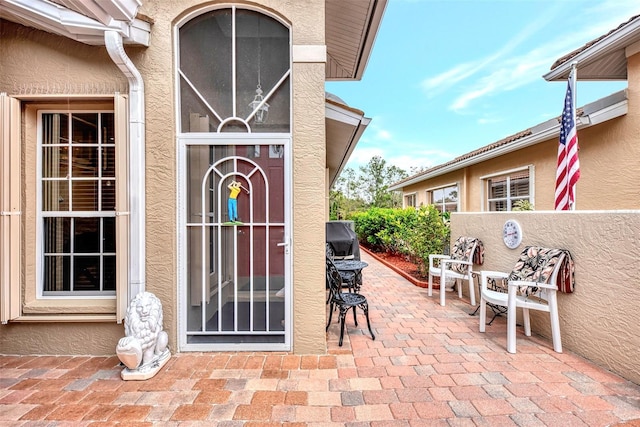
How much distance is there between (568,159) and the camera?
14.9 ft

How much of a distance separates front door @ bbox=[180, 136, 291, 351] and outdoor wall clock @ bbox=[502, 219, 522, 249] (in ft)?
12.2

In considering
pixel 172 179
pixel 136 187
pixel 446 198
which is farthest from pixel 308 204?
pixel 446 198

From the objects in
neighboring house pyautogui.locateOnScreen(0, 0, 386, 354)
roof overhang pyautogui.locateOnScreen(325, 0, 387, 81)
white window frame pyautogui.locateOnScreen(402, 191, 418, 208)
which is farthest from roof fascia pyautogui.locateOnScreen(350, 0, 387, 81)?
white window frame pyautogui.locateOnScreen(402, 191, 418, 208)

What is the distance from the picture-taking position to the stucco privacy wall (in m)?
3.00

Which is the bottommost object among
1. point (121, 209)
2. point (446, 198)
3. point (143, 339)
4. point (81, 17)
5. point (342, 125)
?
point (143, 339)

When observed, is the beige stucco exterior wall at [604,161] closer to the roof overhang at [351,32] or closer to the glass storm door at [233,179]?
the roof overhang at [351,32]

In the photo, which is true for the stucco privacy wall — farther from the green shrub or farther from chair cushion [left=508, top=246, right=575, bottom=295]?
the green shrub

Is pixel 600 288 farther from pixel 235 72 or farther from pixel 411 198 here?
pixel 411 198

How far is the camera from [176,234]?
3557 mm

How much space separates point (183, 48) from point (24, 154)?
2.40 metres

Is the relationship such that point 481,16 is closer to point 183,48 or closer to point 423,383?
point 183,48

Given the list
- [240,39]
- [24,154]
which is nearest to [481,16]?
[240,39]

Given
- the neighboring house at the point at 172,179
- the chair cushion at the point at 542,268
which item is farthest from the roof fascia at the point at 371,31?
the chair cushion at the point at 542,268

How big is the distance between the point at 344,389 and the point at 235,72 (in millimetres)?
3854
